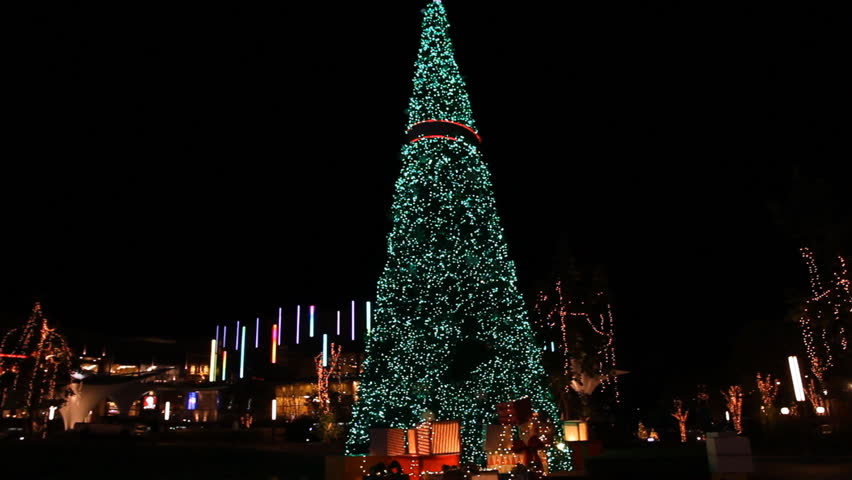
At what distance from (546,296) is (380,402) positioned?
40.4ft

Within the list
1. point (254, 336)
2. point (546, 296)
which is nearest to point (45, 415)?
point (254, 336)

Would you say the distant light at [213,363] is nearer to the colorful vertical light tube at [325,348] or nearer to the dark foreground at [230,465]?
the colorful vertical light tube at [325,348]

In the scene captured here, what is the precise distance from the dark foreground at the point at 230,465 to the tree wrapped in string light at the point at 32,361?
1091 cm

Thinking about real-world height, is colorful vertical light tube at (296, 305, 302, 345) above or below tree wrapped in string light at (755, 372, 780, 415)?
above

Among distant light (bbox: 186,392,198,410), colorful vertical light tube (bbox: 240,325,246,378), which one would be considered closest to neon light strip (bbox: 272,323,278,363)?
colorful vertical light tube (bbox: 240,325,246,378)

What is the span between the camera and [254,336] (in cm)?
5631

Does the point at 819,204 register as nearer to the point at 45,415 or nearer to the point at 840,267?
Answer: the point at 840,267

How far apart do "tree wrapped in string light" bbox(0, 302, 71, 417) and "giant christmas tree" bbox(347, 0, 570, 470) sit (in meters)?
22.1

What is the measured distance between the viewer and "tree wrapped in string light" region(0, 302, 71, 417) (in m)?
29.7

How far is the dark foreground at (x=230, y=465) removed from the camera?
1411 cm

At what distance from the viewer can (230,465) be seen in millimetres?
17656

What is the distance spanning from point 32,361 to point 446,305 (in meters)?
24.9

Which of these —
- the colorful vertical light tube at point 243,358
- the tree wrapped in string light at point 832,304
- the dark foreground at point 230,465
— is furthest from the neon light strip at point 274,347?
the tree wrapped in string light at point 832,304

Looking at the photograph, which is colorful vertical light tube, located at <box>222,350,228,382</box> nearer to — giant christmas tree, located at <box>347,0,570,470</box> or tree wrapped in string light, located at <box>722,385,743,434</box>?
tree wrapped in string light, located at <box>722,385,743,434</box>
